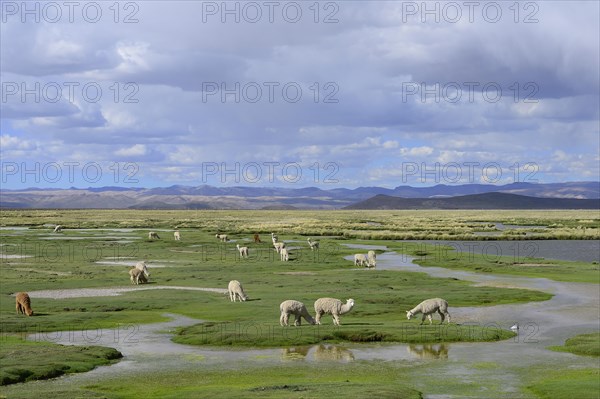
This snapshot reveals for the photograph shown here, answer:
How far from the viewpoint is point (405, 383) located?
22.9 m

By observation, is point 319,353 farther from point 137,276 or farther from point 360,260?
point 360,260

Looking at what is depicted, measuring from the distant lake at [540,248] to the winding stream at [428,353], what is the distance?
3938 centimetres

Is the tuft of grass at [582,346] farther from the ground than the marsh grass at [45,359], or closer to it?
closer to it

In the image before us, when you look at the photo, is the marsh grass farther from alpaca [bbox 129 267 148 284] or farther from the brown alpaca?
alpaca [bbox 129 267 148 284]

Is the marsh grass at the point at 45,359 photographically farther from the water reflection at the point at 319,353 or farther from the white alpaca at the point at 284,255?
the white alpaca at the point at 284,255

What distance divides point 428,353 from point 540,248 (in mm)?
61858

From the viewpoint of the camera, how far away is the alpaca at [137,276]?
49.2 metres

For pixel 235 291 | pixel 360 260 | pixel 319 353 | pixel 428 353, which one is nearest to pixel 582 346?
pixel 428 353

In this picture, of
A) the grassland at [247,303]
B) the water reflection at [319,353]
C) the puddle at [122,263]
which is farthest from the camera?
the puddle at [122,263]

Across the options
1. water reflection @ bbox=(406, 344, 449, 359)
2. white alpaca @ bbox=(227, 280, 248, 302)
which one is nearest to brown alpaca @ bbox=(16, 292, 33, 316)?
white alpaca @ bbox=(227, 280, 248, 302)

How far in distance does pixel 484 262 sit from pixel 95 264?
33246 millimetres

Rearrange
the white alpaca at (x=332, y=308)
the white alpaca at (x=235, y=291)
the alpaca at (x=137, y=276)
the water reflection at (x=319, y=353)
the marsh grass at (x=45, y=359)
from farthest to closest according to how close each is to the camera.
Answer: the alpaca at (x=137, y=276), the white alpaca at (x=235, y=291), the white alpaca at (x=332, y=308), the water reflection at (x=319, y=353), the marsh grass at (x=45, y=359)

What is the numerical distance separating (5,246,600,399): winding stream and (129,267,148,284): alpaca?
42.6ft

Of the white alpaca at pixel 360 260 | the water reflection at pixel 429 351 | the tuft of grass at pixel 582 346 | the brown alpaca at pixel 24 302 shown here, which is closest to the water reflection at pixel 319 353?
the water reflection at pixel 429 351
